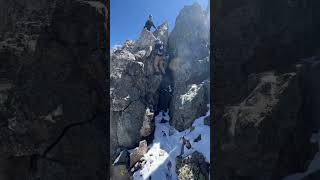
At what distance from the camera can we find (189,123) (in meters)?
28.9

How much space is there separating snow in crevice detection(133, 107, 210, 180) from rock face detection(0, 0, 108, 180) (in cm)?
2329

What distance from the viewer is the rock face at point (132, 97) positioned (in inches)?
1134

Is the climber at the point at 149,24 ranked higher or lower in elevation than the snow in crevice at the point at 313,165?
higher

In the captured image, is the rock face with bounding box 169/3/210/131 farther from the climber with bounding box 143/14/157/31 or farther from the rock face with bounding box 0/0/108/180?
the rock face with bounding box 0/0/108/180

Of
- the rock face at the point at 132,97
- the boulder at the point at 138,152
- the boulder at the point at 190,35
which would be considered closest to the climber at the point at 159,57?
the rock face at the point at 132,97

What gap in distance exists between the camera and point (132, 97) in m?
30.0

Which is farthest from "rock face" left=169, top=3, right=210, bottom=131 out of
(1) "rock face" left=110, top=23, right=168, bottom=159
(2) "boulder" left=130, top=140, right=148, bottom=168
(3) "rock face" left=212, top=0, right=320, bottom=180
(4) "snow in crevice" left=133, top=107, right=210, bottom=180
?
(3) "rock face" left=212, top=0, right=320, bottom=180

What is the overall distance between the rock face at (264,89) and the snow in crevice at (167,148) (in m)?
23.1

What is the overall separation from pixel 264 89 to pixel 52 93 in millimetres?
859

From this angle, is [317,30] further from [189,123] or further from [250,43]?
[189,123]

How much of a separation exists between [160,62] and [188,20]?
6.03 metres

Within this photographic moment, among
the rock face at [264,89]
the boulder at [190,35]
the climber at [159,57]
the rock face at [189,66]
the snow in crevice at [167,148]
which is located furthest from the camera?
the boulder at [190,35]

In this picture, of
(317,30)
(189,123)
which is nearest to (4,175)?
(317,30)

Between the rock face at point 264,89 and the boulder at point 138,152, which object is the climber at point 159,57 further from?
the rock face at point 264,89
